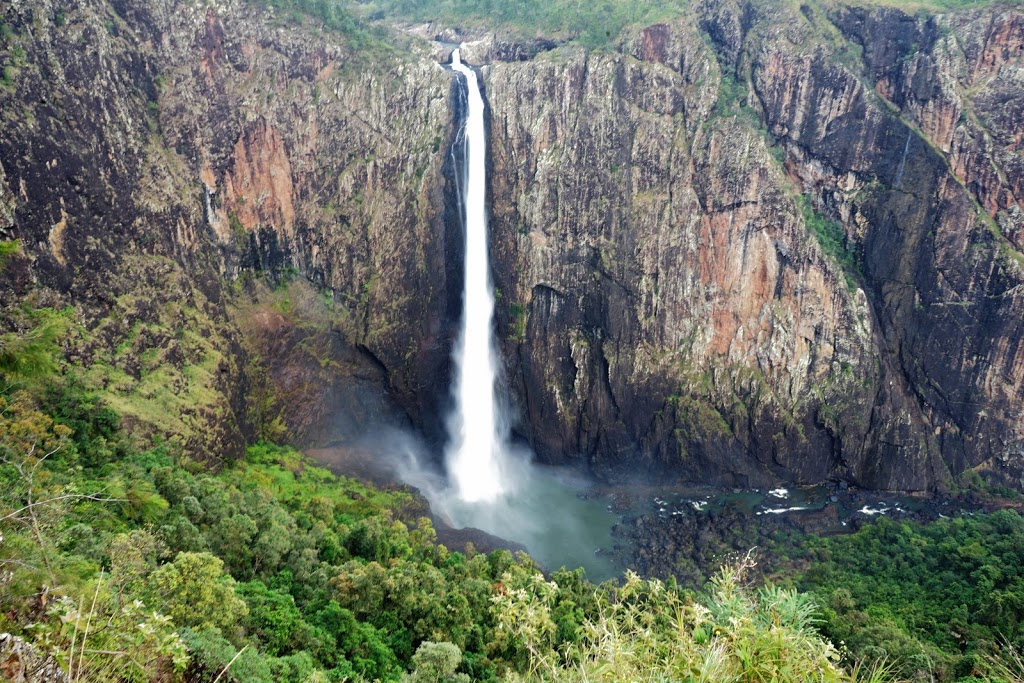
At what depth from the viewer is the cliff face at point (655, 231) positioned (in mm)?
26750

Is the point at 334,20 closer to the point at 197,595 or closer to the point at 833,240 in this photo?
the point at 833,240

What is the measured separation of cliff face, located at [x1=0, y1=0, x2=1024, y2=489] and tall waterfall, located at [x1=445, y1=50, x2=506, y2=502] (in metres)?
0.69

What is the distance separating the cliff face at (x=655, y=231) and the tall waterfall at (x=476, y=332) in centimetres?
69


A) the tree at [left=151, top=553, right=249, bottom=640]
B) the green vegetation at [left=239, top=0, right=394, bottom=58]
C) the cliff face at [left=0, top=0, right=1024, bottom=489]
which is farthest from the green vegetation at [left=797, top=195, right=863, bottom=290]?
the tree at [left=151, top=553, right=249, bottom=640]

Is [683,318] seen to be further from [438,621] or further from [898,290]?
[438,621]

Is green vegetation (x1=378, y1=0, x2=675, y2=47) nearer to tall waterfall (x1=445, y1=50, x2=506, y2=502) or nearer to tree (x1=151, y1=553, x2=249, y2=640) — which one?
tall waterfall (x1=445, y1=50, x2=506, y2=502)

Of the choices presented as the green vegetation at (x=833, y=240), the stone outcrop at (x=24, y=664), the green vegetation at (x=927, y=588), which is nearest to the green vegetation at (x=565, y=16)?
the green vegetation at (x=833, y=240)

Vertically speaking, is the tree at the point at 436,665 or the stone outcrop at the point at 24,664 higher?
the stone outcrop at the point at 24,664

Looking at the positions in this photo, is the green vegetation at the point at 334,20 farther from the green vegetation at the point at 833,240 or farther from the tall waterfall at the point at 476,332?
the green vegetation at the point at 833,240

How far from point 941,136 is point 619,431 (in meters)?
18.2

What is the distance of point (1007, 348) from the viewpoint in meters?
26.9

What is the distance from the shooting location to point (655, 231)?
29828 mm

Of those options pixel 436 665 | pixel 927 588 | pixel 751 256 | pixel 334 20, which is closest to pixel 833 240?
pixel 751 256

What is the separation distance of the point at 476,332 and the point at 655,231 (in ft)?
30.5
